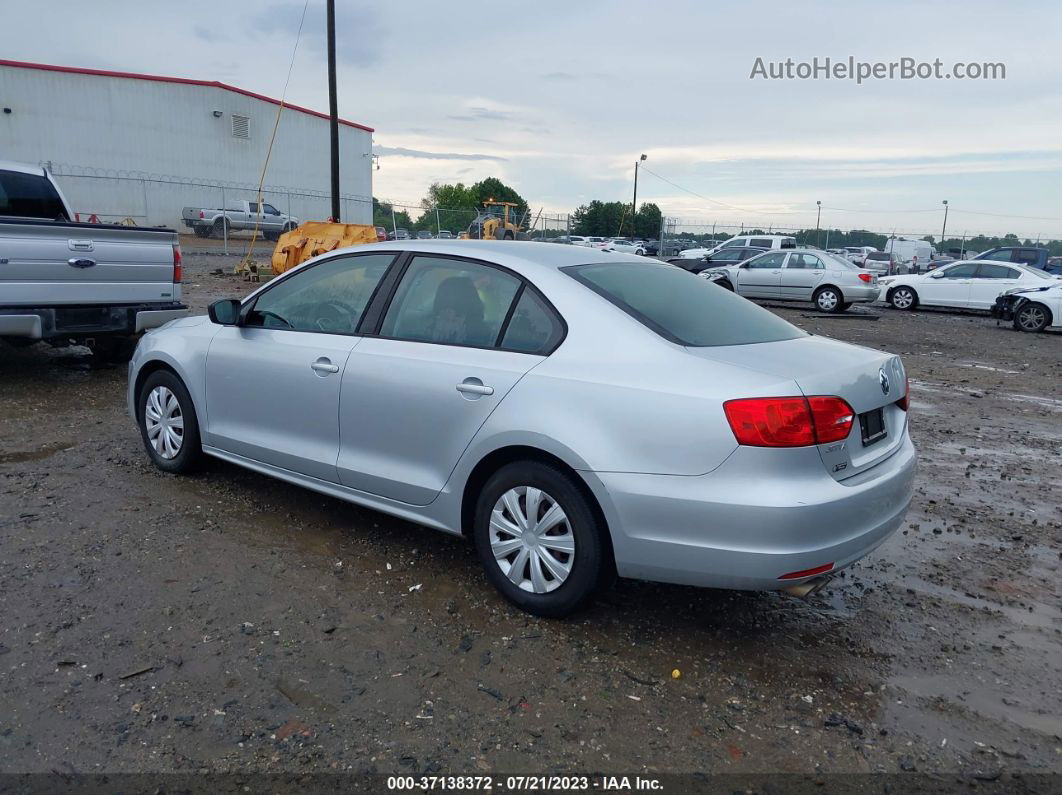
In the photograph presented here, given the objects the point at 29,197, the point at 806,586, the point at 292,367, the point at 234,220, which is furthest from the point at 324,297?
the point at 234,220

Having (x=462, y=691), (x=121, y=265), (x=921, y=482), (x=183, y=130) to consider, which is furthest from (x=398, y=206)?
(x=462, y=691)

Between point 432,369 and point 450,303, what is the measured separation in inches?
15.4

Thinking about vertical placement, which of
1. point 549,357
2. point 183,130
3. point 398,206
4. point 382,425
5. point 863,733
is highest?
point 183,130

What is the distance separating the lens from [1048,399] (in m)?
9.47

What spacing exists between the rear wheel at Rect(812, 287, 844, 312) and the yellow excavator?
1097cm

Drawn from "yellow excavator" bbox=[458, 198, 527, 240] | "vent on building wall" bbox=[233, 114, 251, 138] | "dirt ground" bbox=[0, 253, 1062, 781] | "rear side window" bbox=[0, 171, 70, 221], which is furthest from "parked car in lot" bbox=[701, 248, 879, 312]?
"vent on building wall" bbox=[233, 114, 251, 138]

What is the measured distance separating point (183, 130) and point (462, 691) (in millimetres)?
44185

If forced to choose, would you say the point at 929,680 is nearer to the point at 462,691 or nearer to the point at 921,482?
the point at 462,691

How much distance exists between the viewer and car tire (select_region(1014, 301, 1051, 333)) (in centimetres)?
1739

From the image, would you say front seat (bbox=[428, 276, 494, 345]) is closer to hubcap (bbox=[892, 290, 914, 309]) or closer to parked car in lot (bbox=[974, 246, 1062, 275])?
hubcap (bbox=[892, 290, 914, 309])

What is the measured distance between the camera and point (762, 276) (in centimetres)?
2073

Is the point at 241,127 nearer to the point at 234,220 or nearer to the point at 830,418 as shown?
the point at 234,220

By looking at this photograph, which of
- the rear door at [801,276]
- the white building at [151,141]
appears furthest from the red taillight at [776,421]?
the white building at [151,141]

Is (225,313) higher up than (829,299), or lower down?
higher up
